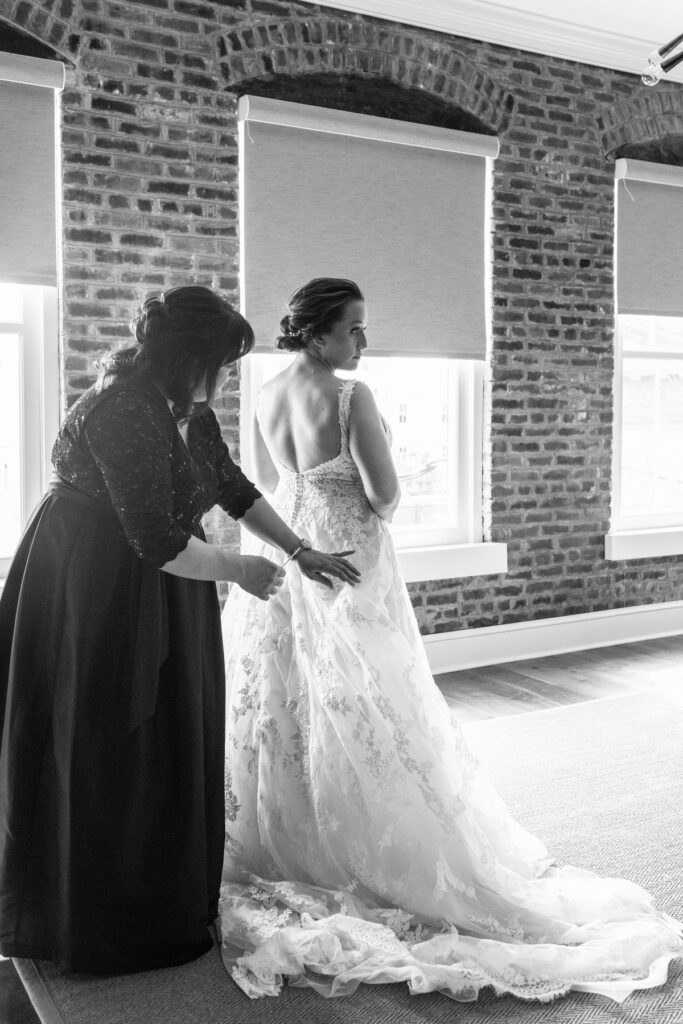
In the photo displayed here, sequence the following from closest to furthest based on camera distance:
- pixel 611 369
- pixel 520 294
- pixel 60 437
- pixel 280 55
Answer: pixel 60 437
pixel 280 55
pixel 520 294
pixel 611 369

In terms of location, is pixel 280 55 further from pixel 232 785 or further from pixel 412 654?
pixel 232 785

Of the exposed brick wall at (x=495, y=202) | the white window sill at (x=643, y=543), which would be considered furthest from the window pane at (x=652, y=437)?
the exposed brick wall at (x=495, y=202)

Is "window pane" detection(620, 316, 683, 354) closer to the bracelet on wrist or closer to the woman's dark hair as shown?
the bracelet on wrist

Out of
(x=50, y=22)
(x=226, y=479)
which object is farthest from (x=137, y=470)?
(x=50, y=22)

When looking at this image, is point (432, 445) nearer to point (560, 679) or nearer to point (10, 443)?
point (560, 679)

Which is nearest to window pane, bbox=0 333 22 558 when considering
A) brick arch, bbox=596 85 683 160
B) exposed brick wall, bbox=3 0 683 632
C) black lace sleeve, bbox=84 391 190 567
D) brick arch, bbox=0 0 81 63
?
exposed brick wall, bbox=3 0 683 632

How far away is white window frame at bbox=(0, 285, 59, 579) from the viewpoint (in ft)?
13.6

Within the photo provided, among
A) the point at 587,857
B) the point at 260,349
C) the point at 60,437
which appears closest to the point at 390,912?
the point at 587,857

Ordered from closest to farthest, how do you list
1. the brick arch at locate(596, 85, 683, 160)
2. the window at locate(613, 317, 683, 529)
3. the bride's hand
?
the bride's hand < the brick arch at locate(596, 85, 683, 160) < the window at locate(613, 317, 683, 529)

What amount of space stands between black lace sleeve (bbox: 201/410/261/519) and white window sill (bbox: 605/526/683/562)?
12.2ft

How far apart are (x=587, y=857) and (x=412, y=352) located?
2.82 m

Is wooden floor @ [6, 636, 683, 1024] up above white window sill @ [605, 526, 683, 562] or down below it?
below

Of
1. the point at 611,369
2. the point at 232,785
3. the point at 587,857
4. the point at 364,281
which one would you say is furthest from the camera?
the point at 611,369

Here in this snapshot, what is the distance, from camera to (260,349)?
14.9ft
